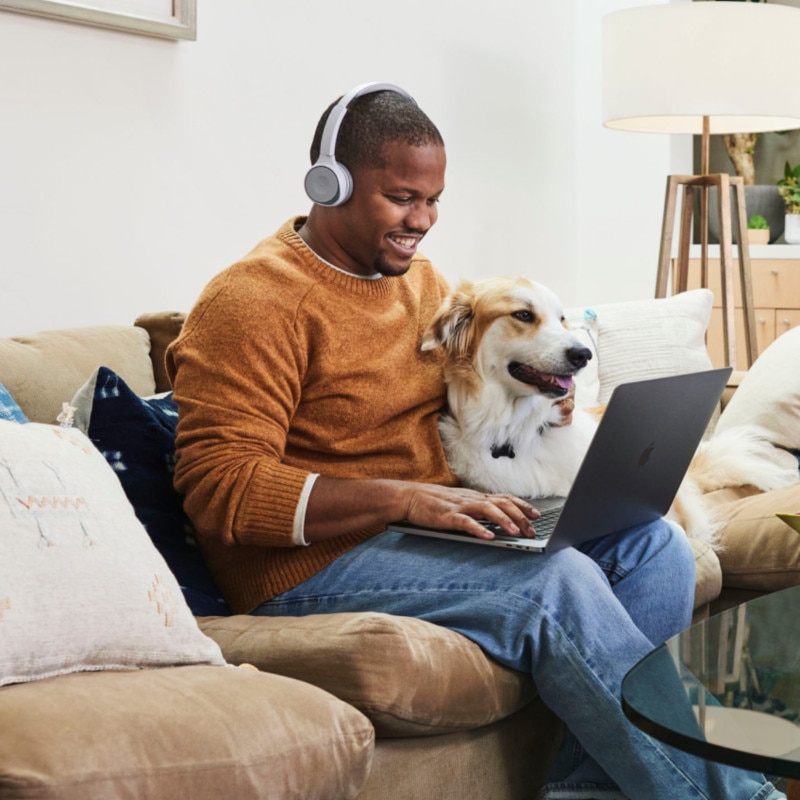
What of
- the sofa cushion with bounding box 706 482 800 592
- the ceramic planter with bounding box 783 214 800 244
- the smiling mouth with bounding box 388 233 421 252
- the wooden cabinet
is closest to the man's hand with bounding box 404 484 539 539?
the smiling mouth with bounding box 388 233 421 252

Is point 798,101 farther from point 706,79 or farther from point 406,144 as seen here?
point 406,144

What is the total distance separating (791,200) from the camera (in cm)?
493

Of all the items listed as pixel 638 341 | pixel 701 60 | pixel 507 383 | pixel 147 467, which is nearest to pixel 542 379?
pixel 507 383

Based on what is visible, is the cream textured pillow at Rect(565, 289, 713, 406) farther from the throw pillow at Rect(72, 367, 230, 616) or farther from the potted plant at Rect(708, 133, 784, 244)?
the potted plant at Rect(708, 133, 784, 244)

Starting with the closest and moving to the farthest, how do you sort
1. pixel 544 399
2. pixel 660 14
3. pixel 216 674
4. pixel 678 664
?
pixel 216 674
pixel 678 664
pixel 544 399
pixel 660 14

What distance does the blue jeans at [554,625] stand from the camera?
1.42m

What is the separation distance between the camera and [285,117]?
2795 mm

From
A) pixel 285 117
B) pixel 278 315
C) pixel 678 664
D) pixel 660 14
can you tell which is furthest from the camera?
pixel 660 14

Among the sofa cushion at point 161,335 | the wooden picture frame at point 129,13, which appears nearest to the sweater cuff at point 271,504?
the sofa cushion at point 161,335

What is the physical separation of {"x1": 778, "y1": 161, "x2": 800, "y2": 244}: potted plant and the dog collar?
11.1 ft

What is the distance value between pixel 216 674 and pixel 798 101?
2.86m

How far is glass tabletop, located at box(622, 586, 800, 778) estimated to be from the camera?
1.09 meters

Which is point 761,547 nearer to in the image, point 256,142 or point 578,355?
point 578,355

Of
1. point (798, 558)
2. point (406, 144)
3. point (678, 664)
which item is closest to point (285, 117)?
point (406, 144)
